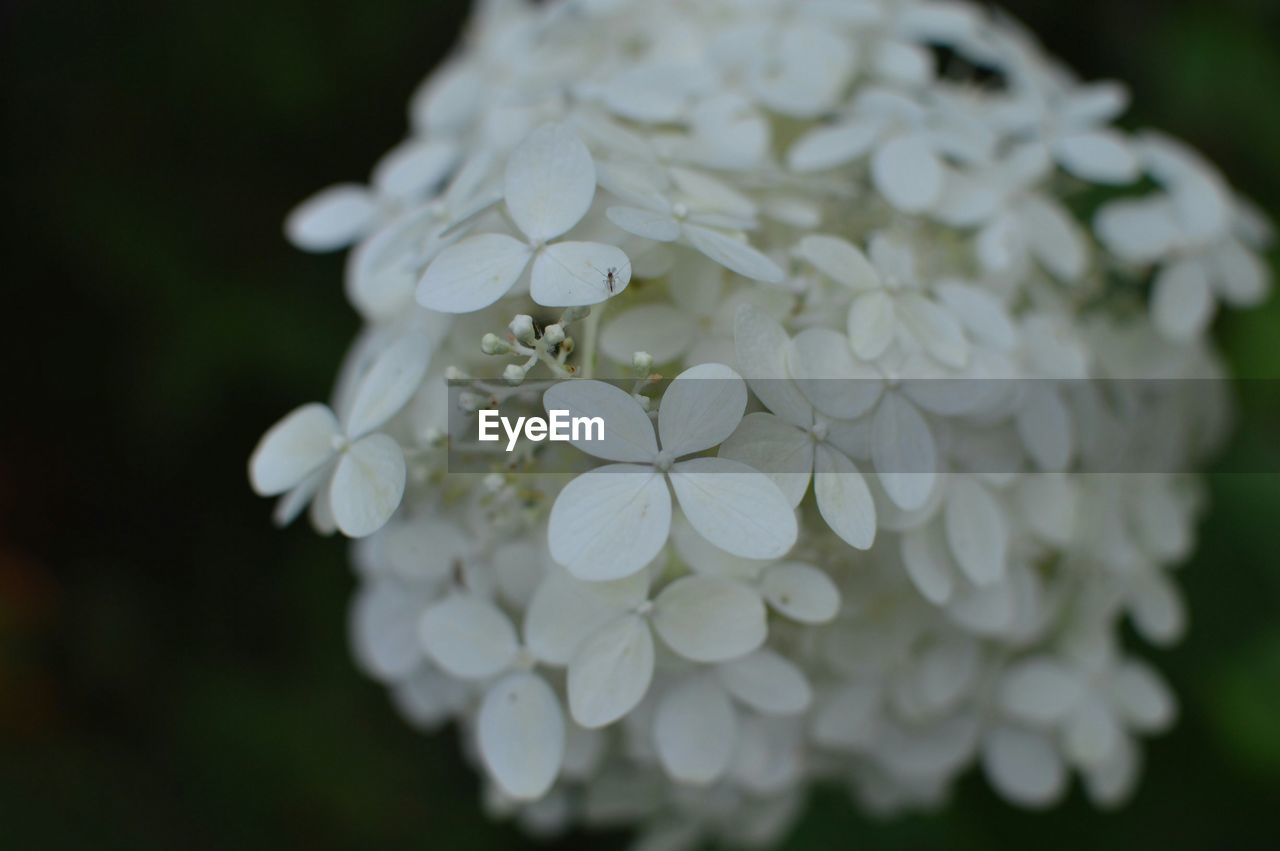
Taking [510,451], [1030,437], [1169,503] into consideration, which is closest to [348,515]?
[510,451]

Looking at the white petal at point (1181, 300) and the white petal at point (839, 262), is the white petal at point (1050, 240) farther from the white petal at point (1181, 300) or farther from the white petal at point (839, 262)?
the white petal at point (839, 262)

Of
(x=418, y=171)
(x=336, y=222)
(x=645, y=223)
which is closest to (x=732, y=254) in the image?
(x=645, y=223)

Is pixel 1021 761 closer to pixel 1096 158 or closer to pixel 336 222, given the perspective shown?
pixel 1096 158

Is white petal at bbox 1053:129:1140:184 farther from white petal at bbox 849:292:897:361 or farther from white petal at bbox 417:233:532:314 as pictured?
white petal at bbox 417:233:532:314

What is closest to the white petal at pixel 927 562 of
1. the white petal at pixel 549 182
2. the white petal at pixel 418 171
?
the white petal at pixel 549 182

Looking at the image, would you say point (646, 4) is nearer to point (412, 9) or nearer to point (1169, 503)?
point (412, 9)

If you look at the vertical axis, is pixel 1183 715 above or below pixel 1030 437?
below
